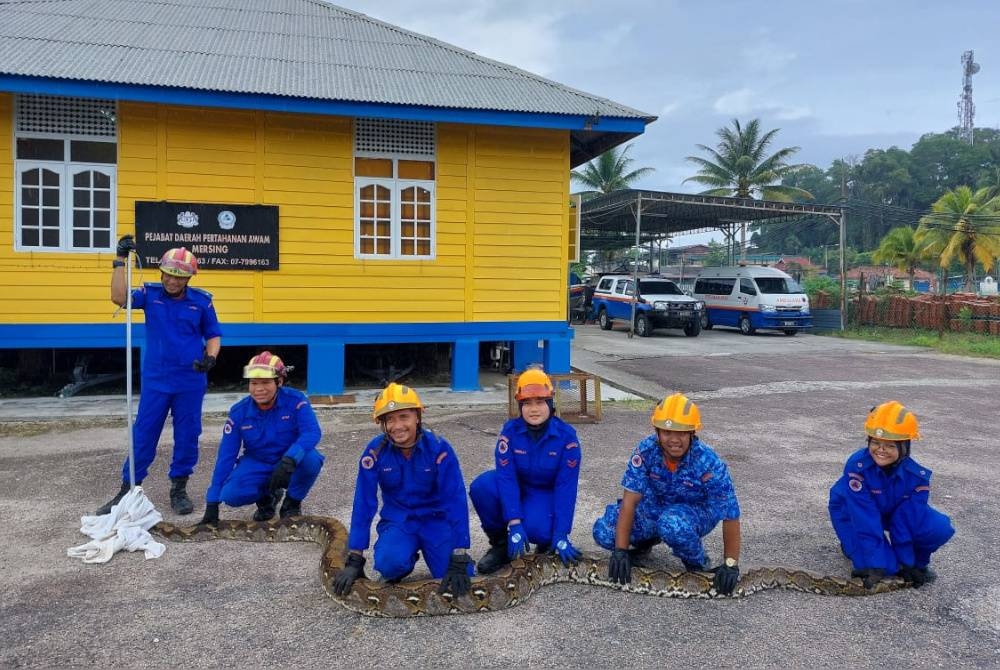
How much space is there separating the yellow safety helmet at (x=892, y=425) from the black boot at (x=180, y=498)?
4678 mm

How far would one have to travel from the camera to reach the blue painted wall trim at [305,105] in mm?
8930

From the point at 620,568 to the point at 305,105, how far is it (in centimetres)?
779

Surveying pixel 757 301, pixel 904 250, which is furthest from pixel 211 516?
pixel 904 250

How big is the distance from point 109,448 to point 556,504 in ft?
17.7

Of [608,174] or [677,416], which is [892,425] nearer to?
[677,416]

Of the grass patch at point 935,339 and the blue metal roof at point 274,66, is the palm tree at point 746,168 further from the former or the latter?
the blue metal roof at point 274,66

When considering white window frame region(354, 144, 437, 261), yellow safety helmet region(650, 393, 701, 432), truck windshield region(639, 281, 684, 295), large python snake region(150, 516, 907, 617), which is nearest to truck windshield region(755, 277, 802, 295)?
truck windshield region(639, 281, 684, 295)

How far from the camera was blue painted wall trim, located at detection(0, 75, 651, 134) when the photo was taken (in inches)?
352

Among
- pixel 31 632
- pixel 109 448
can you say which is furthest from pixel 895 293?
pixel 31 632

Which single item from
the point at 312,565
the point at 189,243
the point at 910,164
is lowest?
the point at 312,565

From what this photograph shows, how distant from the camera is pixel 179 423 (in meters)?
5.50

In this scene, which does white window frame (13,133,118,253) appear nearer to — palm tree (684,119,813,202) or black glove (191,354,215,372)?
black glove (191,354,215,372)

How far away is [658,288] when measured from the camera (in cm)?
2400

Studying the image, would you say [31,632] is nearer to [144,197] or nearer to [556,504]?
[556,504]
